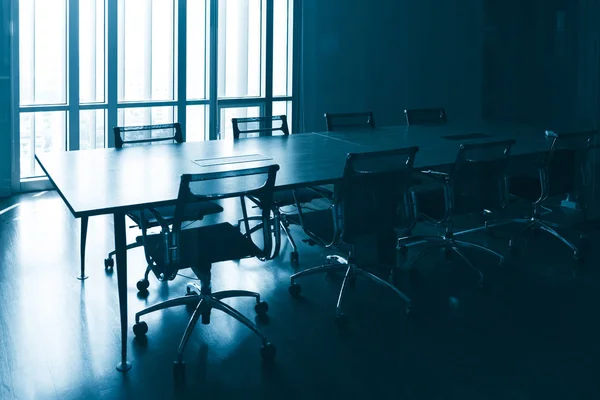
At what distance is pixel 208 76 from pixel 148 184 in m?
4.34

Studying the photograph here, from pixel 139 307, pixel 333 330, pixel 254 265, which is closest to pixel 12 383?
pixel 139 307

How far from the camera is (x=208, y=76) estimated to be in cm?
751

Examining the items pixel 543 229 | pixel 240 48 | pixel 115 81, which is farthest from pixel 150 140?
pixel 240 48

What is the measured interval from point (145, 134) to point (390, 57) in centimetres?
388

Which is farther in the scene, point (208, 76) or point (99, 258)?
point (208, 76)

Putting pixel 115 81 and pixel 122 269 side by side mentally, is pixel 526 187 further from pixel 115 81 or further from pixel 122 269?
pixel 115 81

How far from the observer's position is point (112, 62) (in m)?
6.78

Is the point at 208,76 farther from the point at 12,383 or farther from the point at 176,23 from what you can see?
the point at 12,383

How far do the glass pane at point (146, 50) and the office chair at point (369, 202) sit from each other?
12.5ft

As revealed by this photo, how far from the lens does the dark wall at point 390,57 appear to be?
731 centimetres

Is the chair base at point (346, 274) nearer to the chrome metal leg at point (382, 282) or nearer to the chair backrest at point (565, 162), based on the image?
the chrome metal leg at point (382, 282)

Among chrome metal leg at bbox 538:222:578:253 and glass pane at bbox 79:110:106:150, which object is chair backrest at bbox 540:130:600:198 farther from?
glass pane at bbox 79:110:106:150

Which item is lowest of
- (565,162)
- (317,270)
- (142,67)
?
(317,270)

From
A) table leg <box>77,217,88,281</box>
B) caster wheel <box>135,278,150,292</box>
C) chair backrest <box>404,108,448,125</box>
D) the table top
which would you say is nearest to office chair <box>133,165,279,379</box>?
the table top
